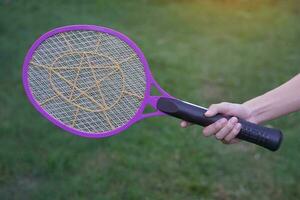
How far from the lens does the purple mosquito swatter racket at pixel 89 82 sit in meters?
2.22

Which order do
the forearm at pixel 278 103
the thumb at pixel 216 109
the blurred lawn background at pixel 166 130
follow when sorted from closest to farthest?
the thumb at pixel 216 109, the forearm at pixel 278 103, the blurred lawn background at pixel 166 130

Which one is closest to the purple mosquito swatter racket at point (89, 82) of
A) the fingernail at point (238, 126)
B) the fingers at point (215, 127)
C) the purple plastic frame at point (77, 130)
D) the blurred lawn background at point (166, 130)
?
the purple plastic frame at point (77, 130)

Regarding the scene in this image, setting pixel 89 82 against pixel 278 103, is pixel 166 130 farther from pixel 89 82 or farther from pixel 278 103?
pixel 278 103

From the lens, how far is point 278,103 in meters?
2.22

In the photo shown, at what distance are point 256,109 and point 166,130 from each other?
1675mm

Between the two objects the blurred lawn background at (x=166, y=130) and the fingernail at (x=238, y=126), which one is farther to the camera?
the blurred lawn background at (x=166, y=130)

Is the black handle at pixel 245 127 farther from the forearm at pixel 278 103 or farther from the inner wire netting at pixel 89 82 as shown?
the inner wire netting at pixel 89 82

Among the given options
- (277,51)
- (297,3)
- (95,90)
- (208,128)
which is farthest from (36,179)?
(297,3)

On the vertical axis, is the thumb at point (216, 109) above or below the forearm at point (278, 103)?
above

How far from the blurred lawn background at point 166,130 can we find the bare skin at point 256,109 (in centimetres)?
115

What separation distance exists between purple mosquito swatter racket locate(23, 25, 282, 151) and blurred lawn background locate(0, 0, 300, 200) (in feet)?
3.22

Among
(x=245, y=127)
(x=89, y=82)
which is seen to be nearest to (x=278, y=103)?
(x=245, y=127)

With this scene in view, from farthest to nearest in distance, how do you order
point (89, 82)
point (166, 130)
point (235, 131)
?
point (166, 130) → point (89, 82) → point (235, 131)

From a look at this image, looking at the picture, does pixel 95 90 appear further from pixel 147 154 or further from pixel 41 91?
pixel 147 154
